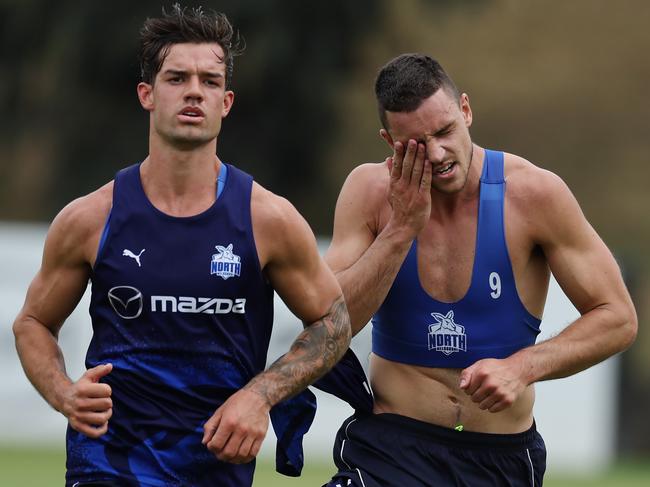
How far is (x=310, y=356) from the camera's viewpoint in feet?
18.0

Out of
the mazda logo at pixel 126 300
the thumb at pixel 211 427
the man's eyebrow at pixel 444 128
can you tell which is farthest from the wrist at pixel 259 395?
the man's eyebrow at pixel 444 128

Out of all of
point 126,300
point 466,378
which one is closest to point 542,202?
point 466,378

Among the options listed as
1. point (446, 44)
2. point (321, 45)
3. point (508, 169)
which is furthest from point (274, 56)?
point (508, 169)

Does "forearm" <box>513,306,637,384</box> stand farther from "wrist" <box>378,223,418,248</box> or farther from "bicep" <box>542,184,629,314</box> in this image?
"wrist" <box>378,223,418,248</box>

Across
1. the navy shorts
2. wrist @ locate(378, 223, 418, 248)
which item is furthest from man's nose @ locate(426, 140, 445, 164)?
the navy shorts

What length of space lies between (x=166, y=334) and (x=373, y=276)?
3.05 feet

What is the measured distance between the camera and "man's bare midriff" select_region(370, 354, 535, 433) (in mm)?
5977

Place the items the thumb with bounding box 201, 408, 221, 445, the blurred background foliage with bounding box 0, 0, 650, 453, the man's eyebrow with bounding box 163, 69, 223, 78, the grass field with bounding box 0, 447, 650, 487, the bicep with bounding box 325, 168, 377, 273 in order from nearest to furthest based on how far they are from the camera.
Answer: the thumb with bounding box 201, 408, 221, 445, the man's eyebrow with bounding box 163, 69, 223, 78, the bicep with bounding box 325, 168, 377, 273, the grass field with bounding box 0, 447, 650, 487, the blurred background foliage with bounding box 0, 0, 650, 453

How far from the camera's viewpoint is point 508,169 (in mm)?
6109

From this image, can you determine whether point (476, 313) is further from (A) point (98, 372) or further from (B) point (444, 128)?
(A) point (98, 372)

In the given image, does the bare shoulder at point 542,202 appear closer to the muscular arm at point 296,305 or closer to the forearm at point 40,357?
the muscular arm at point 296,305

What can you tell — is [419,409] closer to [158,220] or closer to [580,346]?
[580,346]

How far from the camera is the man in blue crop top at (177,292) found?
17.6ft

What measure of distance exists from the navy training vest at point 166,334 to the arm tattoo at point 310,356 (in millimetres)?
185
